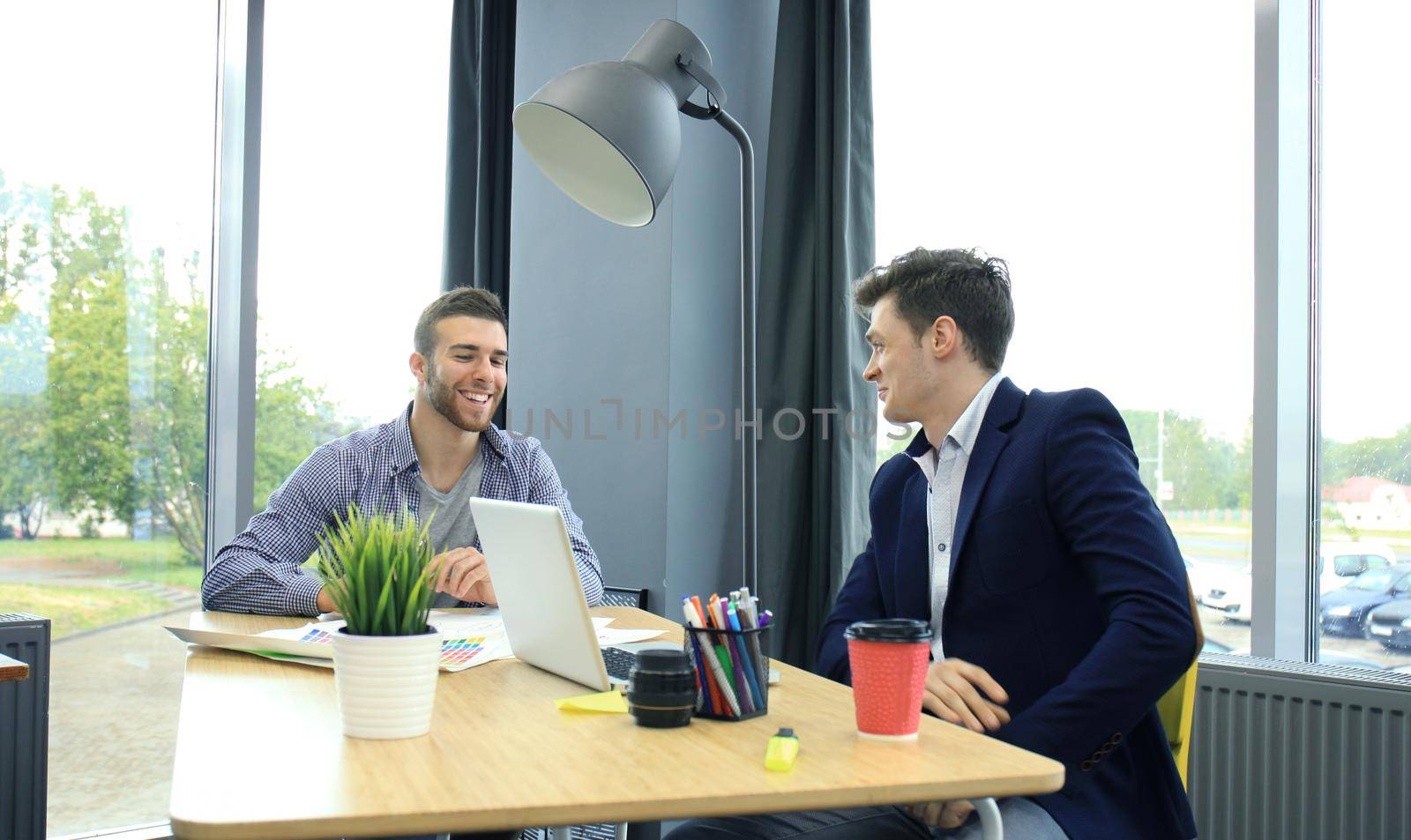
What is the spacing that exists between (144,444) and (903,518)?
2.28m

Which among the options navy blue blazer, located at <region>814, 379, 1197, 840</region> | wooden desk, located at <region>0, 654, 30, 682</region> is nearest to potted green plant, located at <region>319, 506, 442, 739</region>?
navy blue blazer, located at <region>814, 379, 1197, 840</region>

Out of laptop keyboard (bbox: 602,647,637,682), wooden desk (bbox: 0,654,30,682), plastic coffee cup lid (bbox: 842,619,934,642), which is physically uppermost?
plastic coffee cup lid (bbox: 842,619,934,642)

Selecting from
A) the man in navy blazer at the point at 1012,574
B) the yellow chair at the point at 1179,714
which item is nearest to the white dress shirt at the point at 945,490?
the man in navy blazer at the point at 1012,574

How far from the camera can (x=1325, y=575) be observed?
237cm

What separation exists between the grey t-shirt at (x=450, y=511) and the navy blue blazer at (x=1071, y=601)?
89cm

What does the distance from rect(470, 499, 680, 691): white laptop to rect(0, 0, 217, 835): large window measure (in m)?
1.97

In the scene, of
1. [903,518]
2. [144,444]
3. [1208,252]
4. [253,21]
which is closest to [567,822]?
[903,518]

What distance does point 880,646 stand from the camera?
111 centimetres

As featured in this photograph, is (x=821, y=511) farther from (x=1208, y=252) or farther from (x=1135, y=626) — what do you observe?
(x=1135, y=626)

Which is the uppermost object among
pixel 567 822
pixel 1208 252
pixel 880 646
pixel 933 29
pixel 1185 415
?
pixel 933 29

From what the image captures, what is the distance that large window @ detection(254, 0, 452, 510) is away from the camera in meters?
3.22

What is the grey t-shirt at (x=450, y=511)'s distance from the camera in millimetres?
2252

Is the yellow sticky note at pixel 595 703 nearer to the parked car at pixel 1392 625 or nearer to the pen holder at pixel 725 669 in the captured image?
the pen holder at pixel 725 669

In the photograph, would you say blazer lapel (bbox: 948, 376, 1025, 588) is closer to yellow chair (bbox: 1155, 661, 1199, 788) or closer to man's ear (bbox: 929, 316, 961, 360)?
man's ear (bbox: 929, 316, 961, 360)
